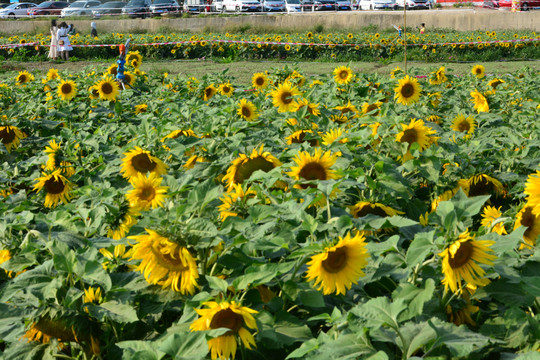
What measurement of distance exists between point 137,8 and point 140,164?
108 feet

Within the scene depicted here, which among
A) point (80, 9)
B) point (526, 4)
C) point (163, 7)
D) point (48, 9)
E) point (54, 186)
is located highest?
point (48, 9)

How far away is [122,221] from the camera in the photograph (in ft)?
8.29

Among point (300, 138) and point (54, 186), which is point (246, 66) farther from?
point (54, 186)

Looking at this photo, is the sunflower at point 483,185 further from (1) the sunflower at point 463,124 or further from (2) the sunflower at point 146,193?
(2) the sunflower at point 146,193

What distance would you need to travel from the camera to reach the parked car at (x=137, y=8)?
111ft

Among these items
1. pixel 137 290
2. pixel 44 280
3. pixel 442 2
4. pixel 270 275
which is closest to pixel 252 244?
pixel 270 275

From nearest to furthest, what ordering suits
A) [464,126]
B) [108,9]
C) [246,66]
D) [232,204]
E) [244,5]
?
[232,204] → [464,126] → [246,66] → [244,5] → [108,9]

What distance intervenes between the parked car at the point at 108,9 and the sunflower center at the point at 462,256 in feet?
113

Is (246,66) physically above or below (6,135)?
below

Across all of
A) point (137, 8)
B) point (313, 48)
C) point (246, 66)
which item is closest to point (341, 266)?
point (246, 66)

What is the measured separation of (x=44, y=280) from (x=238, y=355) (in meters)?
0.63

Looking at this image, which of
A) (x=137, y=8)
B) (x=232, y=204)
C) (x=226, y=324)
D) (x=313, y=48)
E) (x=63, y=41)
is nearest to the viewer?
(x=226, y=324)

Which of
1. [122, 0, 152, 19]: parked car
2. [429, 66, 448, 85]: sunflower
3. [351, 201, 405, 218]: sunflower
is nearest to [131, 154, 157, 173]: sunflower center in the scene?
[351, 201, 405, 218]: sunflower

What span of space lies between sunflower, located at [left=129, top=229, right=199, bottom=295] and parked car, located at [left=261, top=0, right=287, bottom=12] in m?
32.2
